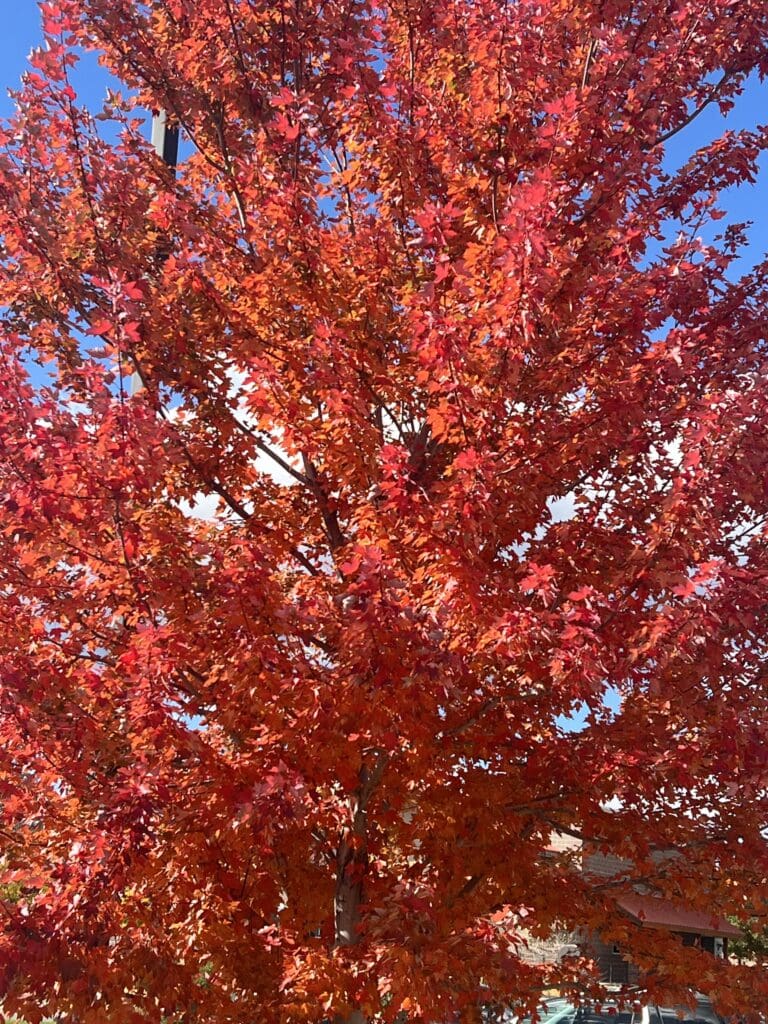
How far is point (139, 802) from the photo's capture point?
3.83 metres

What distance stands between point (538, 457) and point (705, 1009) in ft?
38.4

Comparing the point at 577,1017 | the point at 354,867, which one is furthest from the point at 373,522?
the point at 577,1017

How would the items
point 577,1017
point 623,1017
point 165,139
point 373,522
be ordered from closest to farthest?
point 373,522
point 165,139
point 577,1017
point 623,1017

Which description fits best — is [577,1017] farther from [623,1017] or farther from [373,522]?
[373,522]

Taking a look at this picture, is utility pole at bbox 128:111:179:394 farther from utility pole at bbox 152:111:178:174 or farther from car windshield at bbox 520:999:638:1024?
car windshield at bbox 520:999:638:1024

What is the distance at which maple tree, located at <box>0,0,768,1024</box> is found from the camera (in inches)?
156

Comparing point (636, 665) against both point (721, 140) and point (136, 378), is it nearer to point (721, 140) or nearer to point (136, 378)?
point (136, 378)

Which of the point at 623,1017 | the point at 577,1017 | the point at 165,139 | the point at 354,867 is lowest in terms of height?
the point at 354,867

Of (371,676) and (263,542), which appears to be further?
(263,542)

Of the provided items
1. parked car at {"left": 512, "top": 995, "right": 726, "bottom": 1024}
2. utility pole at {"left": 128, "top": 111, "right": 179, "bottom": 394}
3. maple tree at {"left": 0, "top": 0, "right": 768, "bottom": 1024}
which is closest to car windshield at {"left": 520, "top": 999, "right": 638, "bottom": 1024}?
parked car at {"left": 512, "top": 995, "right": 726, "bottom": 1024}

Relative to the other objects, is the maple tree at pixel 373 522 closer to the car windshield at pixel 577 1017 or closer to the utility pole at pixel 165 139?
the utility pole at pixel 165 139

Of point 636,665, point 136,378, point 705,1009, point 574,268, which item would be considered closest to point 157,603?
point 136,378

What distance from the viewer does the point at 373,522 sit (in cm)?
484

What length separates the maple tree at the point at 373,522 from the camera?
156 inches
